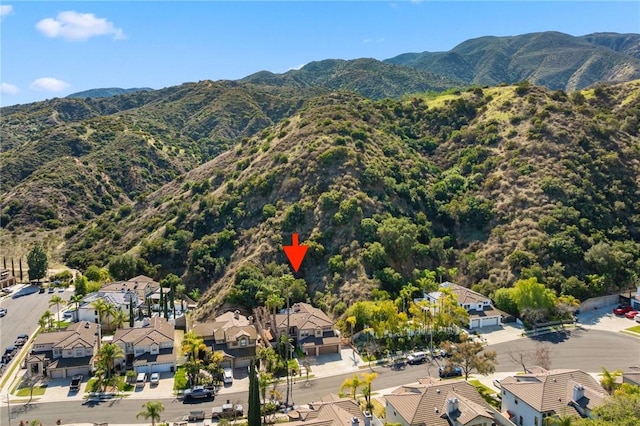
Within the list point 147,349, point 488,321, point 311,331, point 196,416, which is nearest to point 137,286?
point 147,349

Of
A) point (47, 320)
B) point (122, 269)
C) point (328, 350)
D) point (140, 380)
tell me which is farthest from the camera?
point (122, 269)

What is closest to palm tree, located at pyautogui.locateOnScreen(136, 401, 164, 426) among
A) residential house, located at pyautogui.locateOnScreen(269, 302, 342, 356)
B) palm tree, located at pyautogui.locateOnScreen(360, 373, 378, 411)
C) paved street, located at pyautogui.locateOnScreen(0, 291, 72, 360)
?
residential house, located at pyautogui.locateOnScreen(269, 302, 342, 356)

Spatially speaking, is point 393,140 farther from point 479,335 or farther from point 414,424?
point 414,424

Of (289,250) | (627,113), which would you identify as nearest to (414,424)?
(289,250)

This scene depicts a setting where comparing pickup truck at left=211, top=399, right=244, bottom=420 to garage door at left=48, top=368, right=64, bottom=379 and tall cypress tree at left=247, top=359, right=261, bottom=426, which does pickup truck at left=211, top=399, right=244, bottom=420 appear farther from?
garage door at left=48, top=368, right=64, bottom=379

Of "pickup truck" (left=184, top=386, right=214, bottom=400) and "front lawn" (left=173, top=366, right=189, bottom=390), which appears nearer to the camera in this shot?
"pickup truck" (left=184, top=386, right=214, bottom=400)

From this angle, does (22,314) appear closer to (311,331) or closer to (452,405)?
(311,331)

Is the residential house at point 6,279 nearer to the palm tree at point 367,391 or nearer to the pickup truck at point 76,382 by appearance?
the pickup truck at point 76,382
